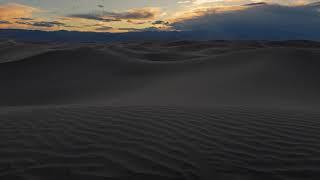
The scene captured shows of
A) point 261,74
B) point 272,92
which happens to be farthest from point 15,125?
point 261,74

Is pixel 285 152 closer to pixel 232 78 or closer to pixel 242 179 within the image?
pixel 242 179

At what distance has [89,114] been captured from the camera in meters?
5.58

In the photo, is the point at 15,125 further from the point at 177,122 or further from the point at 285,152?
the point at 285,152

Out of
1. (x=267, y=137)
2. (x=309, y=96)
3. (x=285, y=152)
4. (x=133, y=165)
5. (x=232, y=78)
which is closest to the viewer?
(x=133, y=165)

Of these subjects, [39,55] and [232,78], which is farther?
[39,55]

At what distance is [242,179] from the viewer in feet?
10.3

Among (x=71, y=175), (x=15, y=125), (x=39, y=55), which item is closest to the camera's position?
(x=71, y=175)

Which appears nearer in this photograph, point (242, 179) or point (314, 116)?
point (242, 179)

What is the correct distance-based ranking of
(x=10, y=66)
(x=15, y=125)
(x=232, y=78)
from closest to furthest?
(x=15, y=125)
(x=232, y=78)
(x=10, y=66)

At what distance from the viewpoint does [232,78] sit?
10.3 meters

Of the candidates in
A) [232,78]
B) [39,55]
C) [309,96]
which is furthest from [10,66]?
[309,96]

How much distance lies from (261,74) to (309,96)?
6.52 feet

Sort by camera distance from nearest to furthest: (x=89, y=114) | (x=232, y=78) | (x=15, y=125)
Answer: (x=15, y=125), (x=89, y=114), (x=232, y=78)

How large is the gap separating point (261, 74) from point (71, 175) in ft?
27.3
